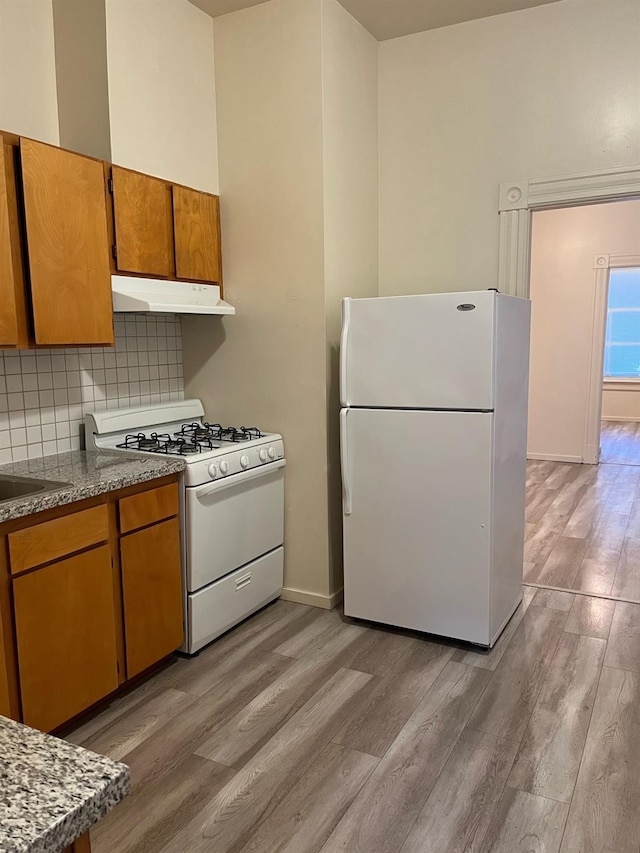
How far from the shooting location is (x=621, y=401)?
951cm

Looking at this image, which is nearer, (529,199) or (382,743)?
(382,743)

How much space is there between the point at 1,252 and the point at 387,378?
1.60m

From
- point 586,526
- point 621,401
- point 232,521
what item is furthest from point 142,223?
point 621,401

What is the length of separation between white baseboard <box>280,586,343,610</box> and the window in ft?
23.7

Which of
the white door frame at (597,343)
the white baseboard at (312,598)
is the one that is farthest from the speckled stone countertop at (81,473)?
the white door frame at (597,343)

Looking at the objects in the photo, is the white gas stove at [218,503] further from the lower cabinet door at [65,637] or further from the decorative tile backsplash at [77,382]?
the lower cabinet door at [65,637]

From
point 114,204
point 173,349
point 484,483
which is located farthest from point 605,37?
point 173,349

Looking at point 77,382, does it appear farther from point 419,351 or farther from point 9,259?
point 419,351

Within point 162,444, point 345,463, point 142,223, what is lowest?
point 345,463

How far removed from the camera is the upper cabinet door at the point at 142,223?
2695 mm

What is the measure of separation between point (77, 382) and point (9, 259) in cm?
79

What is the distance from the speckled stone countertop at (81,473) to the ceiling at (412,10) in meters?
2.22

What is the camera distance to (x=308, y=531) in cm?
336

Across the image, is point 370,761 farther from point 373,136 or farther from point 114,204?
point 373,136
